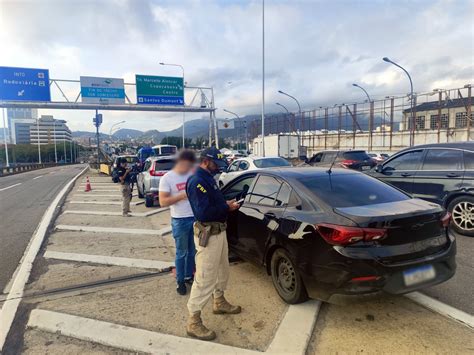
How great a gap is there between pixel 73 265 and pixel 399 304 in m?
4.60

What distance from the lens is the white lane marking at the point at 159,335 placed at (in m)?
2.98

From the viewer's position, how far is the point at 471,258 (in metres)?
4.94

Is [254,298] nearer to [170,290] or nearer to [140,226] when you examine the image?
[170,290]

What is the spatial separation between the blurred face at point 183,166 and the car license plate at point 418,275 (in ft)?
7.89

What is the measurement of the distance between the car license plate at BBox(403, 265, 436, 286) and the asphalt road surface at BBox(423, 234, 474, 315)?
27.1 inches

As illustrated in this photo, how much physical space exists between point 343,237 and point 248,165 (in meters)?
9.00

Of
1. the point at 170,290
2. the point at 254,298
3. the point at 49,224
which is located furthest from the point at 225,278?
the point at 49,224

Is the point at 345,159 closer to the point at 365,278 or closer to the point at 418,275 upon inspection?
the point at 418,275

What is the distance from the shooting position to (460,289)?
395cm

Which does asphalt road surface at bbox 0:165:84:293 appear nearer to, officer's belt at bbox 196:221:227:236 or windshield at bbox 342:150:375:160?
officer's belt at bbox 196:221:227:236

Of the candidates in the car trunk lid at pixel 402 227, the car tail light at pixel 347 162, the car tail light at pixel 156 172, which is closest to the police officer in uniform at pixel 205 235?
the car trunk lid at pixel 402 227

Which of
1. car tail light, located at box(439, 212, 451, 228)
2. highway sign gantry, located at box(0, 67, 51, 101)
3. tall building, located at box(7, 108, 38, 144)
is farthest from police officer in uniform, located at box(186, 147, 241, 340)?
tall building, located at box(7, 108, 38, 144)

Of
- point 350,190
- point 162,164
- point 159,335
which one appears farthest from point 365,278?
point 162,164

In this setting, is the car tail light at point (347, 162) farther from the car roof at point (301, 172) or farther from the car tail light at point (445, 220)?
the car tail light at point (445, 220)
